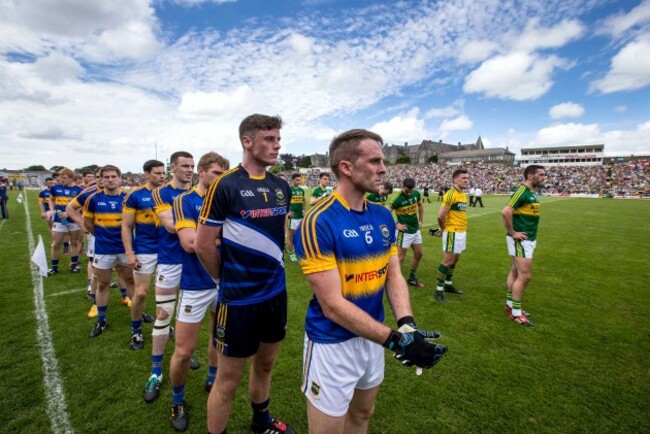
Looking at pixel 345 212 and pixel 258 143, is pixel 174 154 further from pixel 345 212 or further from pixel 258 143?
pixel 345 212

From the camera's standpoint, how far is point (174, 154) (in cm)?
401

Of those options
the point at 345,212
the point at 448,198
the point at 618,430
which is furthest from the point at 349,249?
the point at 448,198

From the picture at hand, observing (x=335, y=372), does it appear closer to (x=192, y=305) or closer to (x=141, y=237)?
(x=192, y=305)

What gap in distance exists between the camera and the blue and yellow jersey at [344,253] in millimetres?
1885

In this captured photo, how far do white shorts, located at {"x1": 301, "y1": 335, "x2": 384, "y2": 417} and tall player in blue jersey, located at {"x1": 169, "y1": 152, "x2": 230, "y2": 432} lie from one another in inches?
61.5

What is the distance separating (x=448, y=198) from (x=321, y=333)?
5.83 metres

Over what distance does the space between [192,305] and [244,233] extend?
123 cm

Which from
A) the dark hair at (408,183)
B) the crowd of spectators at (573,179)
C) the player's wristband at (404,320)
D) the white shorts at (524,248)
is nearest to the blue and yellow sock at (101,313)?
the player's wristband at (404,320)

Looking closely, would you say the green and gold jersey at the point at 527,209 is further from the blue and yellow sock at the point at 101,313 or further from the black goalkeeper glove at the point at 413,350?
the blue and yellow sock at the point at 101,313

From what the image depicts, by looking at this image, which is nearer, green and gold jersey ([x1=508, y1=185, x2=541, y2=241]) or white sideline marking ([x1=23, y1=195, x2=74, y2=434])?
white sideline marking ([x1=23, y1=195, x2=74, y2=434])

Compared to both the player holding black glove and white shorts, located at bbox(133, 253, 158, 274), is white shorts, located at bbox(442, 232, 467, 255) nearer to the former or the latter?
the player holding black glove

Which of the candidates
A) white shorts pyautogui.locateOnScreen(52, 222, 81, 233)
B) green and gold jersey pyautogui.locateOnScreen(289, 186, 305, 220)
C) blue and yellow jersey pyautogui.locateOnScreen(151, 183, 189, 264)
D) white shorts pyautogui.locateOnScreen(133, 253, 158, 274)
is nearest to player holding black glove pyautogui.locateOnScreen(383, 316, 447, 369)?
blue and yellow jersey pyautogui.locateOnScreen(151, 183, 189, 264)

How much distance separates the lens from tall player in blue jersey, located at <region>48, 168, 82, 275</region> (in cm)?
835

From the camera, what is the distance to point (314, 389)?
2018 millimetres
